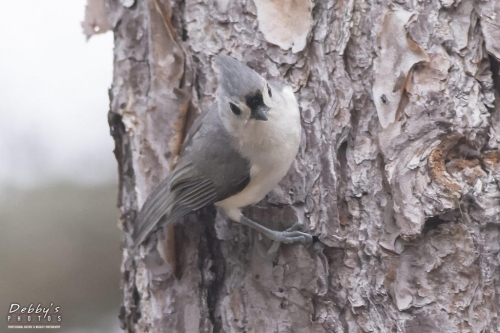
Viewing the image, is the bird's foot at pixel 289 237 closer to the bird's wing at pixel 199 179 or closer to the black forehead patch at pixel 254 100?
the bird's wing at pixel 199 179

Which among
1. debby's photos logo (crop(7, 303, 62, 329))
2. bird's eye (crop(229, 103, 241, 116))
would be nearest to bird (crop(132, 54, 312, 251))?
bird's eye (crop(229, 103, 241, 116))

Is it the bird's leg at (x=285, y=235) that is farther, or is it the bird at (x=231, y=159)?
the bird at (x=231, y=159)

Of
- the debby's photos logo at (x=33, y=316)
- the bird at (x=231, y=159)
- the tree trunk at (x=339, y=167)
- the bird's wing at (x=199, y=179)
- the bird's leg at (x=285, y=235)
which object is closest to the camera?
the tree trunk at (x=339, y=167)

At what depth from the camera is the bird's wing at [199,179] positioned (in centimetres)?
189

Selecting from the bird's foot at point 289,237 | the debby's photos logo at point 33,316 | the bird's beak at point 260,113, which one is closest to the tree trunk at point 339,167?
the bird's foot at point 289,237

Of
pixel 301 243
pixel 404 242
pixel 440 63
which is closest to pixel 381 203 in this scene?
pixel 404 242

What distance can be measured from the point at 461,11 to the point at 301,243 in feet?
2.69

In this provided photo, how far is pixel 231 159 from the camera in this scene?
75.9 inches

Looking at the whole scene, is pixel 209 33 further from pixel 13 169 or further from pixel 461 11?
pixel 13 169

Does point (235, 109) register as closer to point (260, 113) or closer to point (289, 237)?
point (260, 113)

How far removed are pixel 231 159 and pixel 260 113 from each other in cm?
25

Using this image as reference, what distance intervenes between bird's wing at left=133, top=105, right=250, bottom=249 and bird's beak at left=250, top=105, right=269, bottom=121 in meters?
0.16

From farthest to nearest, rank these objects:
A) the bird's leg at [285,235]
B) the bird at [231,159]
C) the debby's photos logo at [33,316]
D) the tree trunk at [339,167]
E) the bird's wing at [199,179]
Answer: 1. the debby's photos logo at [33,316]
2. the bird's wing at [199,179]
3. the bird at [231,159]
4. the bird's leg at [285,235]
5. the tree trunk at [339,167]

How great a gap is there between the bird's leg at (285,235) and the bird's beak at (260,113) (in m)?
0.33
